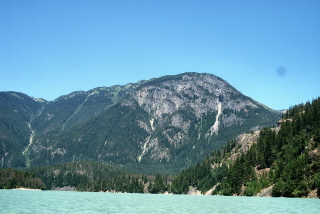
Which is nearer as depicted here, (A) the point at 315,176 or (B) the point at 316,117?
(A) the point at 315,176

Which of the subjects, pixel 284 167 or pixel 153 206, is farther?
pixel 284 167

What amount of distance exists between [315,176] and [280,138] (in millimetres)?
68808

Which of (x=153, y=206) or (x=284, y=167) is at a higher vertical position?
(x=284, y=167)

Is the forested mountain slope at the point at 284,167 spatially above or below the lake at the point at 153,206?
above

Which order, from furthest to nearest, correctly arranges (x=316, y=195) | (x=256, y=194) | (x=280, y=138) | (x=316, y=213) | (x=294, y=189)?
1. (x=280, y=138)
2. (x=256, y=194)
3. (x=294, y=189)
4. (x=316, y=195)
5. (x=316, y=213)

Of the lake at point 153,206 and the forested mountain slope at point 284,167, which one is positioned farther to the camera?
the forested mountain slope at point 284,167

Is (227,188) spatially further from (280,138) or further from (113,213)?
(113,213)

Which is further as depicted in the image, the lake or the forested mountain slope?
the forested mountain slope

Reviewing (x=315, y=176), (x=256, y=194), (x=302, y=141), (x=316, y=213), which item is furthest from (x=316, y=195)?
(x=316, y=213)

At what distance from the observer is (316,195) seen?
392ft

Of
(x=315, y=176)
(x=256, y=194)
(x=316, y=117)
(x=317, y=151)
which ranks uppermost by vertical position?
(x=316, y=117)

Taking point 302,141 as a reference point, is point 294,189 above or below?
below

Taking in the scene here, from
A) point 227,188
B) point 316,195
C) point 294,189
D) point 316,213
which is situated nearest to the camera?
point 316,213

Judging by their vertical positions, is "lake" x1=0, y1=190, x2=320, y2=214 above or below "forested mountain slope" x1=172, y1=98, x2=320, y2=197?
below
